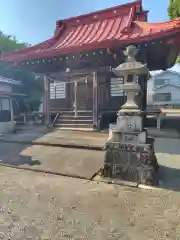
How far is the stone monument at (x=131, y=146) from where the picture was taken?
385cm

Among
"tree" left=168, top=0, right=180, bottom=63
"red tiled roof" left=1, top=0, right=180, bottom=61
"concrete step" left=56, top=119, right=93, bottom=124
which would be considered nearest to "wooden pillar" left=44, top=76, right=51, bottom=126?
→ "concrete step" left=56, top=119, right=93, bottom=124

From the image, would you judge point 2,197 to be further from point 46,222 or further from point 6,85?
point 6,85

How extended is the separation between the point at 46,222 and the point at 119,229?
93 cm

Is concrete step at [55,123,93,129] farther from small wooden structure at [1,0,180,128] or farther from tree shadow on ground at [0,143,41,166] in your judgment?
tree shadow on ground at [0,143,41,166]

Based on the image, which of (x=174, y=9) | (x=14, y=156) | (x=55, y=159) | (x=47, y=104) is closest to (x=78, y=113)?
(x=47, y=104)

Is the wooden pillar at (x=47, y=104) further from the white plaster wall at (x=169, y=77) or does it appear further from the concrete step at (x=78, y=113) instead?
the white plaster wall at (x=169, y=77)

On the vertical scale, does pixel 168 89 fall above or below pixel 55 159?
above

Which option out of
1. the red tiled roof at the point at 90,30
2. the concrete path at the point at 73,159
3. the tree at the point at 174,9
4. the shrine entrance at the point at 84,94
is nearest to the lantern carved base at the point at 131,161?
the concrete path at the point at 73,159

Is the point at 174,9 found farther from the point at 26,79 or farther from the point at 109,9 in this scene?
the point at 26,79

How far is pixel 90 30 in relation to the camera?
10.7 metres

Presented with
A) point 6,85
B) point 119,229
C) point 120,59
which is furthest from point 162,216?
point 6,85

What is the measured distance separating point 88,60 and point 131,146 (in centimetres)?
635

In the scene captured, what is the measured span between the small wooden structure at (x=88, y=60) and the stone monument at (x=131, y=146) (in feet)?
12.4

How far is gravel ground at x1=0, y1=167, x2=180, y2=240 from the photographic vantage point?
93.2 inches
